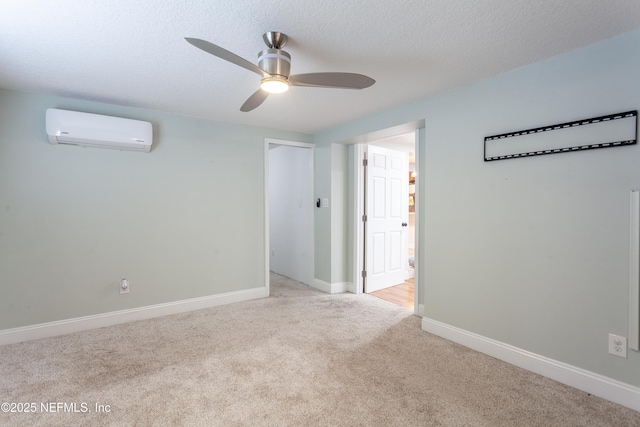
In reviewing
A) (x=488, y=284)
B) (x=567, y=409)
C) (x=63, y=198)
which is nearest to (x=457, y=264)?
(x=488, y=284)

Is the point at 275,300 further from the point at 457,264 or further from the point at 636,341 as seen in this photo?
the point at 636,341

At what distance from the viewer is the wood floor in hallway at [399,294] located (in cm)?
374

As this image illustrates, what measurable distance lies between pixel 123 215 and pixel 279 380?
7.58 feet

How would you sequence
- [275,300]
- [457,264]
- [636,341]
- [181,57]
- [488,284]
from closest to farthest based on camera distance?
[636,341], [181,57], [488,284], [457,264], [275,300]

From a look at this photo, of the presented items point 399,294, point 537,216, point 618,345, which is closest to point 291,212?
point 399,294

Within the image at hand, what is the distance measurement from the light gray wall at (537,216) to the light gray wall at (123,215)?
2.22 metres

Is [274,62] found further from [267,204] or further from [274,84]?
[267,204]

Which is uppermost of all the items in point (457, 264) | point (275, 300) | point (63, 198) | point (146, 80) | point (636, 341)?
point (146, 80)

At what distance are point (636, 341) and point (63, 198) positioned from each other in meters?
4.42

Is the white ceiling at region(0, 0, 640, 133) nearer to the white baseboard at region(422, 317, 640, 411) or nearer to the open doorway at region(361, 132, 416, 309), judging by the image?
the open doorway at region(361, 132, 416, 309)

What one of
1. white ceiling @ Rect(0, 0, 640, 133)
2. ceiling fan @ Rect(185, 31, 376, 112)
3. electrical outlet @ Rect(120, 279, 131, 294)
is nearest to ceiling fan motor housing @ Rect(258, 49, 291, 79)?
→ ceiling fan @ Rect(185, 31, 376, 112)

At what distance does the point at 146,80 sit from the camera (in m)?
2.44

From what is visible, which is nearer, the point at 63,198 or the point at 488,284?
the point at 488,284

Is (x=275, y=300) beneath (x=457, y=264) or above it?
beneath
